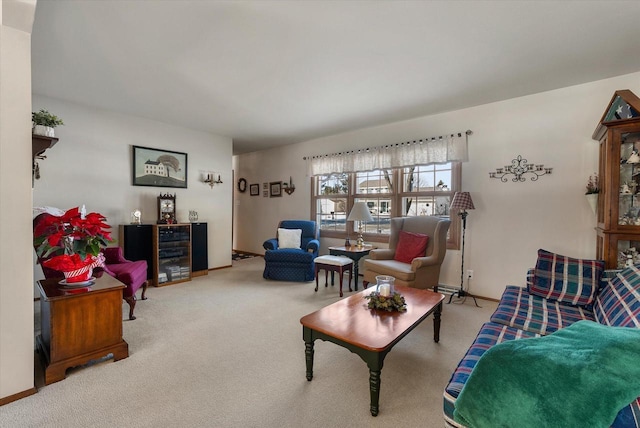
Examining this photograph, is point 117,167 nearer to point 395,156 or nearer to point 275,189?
point 275,189

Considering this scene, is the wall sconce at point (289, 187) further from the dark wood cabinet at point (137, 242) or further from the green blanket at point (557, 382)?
the green blanket at point (557, 382)

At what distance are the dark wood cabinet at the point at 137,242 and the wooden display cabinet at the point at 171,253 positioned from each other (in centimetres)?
8

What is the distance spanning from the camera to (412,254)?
3.67 metres

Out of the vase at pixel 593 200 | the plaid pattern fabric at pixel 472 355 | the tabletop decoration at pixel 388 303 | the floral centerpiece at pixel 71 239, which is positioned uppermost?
the vase at pixel 593 200

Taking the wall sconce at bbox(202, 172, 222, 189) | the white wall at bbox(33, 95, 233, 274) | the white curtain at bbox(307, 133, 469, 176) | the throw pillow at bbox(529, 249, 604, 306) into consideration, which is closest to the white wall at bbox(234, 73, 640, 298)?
the white curtain at bbox(307, 133, 469, 176)

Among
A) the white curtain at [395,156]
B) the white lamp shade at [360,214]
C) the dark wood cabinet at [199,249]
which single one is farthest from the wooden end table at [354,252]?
the dark wood cabinet at [199,249]

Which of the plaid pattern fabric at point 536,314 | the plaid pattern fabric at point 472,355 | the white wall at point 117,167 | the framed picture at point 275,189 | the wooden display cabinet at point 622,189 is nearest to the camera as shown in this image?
the plaid pattern fabric at point 472,355

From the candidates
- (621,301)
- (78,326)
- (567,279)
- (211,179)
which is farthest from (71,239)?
(567,279)

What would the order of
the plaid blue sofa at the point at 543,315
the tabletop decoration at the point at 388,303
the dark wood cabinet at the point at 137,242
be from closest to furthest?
the plaid blue sofa at the point at 543,315
the tabletop decoration at the point at 388,303
the dark wood cabinet at the point at 137,242

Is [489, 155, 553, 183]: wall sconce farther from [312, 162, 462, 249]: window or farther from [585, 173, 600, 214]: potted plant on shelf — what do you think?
[312, 162, 462, 249]: window

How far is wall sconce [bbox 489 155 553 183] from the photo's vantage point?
329 cm

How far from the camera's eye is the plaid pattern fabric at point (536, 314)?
5.97 ft

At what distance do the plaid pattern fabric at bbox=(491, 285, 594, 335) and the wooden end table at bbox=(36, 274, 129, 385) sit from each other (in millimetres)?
2701

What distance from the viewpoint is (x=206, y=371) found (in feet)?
6.68
